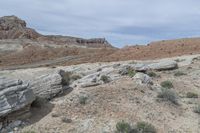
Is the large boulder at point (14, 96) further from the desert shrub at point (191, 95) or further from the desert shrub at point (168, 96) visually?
the desert shrub at point (191, 95)

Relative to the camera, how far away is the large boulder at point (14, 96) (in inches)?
612

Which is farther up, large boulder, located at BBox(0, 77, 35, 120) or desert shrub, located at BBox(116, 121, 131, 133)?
large boulder, located at BBox(0, 77, 35, 120)

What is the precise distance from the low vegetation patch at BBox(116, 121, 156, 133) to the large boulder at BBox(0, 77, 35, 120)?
10.9 ft

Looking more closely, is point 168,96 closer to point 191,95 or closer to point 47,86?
point 191,95

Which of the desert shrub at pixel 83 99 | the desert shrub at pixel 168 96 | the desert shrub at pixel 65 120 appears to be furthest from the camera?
the desert shrub at pixel 168 96

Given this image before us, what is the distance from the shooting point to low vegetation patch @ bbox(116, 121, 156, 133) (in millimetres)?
15755

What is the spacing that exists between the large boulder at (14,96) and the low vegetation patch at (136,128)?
10.9ft

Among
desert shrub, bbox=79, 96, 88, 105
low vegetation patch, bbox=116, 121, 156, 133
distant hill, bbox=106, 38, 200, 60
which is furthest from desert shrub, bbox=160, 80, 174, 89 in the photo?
distant hill, bbox=106, 38, 200, 60

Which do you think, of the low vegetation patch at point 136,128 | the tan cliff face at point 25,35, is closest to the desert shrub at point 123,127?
the low vegetation patch at point 136,128

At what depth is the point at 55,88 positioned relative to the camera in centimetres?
1856

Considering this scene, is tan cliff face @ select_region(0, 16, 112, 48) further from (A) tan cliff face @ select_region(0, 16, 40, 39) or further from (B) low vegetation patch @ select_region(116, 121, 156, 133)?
(B) low vegetation patch @ select_region(116, 121, 156, 133)

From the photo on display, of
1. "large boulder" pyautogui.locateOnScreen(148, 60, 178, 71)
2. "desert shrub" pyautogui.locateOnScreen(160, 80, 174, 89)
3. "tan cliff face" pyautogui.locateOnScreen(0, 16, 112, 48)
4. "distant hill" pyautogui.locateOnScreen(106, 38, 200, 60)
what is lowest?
"tan cliff face" pyautogui.locateOnScreen(0, 16, 112, 48)

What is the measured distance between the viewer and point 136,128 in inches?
634

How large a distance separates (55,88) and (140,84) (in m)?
4.28
